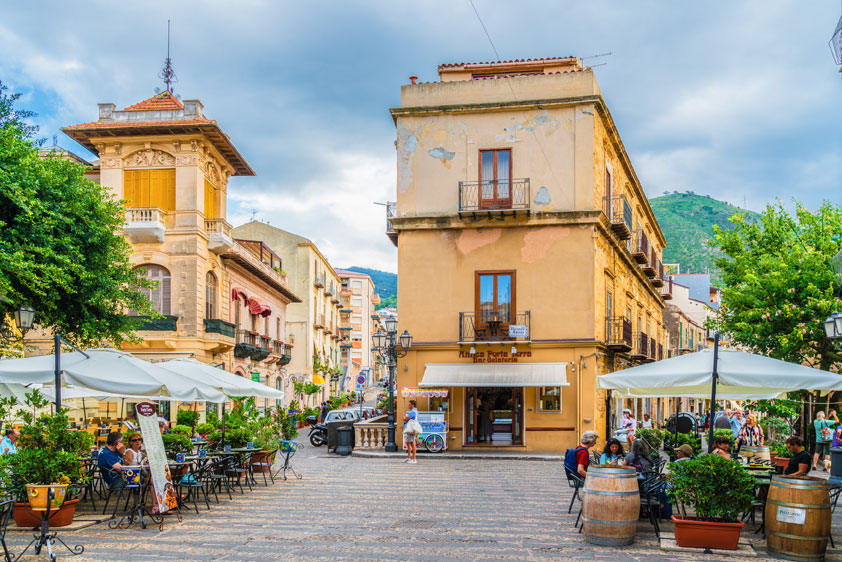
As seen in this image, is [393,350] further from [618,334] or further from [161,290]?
[161,290]

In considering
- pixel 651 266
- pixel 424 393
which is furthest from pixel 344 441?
pixel 651 266

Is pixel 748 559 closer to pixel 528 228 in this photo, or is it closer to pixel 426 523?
pixel 426 523

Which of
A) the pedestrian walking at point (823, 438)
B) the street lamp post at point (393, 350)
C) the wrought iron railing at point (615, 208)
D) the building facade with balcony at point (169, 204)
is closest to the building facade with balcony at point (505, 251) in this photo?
the street lamp post at point (393, 350)

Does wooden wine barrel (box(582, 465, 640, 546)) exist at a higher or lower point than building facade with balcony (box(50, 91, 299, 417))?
lower

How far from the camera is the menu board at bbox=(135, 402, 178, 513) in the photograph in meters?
11.5

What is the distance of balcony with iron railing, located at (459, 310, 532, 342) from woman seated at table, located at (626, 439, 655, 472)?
1209 centimetres

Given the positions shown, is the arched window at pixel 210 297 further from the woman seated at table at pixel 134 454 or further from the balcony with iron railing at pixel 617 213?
the woman seated at table at pixel 134 454

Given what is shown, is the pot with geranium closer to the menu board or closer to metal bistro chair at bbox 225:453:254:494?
the menu board

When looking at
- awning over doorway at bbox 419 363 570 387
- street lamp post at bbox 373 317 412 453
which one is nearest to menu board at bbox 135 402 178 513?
street lamp post at bbox 373 317 412 453

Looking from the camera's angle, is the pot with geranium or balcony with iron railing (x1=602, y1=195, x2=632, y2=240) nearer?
the pot with geranium

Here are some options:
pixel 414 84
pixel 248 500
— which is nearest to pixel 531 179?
pixel 414 84

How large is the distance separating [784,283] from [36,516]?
21.1 metres

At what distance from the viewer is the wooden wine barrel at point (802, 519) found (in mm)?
9109

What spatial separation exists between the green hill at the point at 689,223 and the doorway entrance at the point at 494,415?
84536mm
